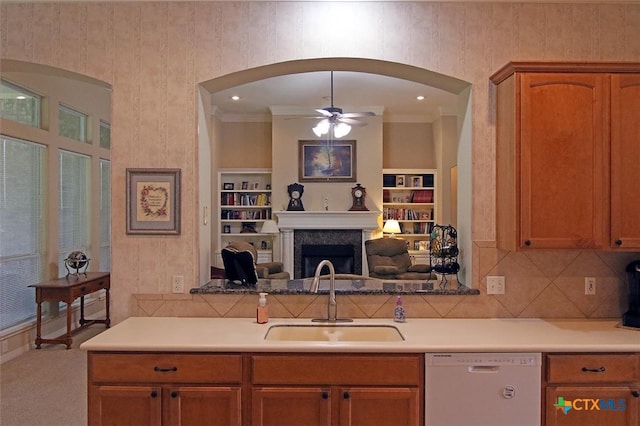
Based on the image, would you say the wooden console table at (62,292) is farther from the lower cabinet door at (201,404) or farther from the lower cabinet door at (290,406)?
the lower cabinet door at (290,406)

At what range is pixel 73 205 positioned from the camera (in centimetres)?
611

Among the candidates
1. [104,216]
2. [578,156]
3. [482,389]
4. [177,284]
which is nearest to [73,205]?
[104,216]

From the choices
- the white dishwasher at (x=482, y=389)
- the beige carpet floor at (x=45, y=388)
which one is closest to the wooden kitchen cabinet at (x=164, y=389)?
the white dishwasher at (x=482, y=389)

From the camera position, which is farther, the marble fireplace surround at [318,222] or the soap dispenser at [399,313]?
the marble fireplace surround at [318,222]

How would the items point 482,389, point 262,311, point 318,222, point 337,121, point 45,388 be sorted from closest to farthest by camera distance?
point 482,389
point 262,311
point 45,388
point 337,121
point 318,222

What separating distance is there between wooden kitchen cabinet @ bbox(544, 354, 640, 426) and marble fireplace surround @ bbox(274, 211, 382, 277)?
18.6ft

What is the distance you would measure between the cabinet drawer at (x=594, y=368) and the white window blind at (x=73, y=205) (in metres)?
5.50

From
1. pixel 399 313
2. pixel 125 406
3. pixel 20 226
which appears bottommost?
pixel 125 406

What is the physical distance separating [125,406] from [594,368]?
2.32 metres

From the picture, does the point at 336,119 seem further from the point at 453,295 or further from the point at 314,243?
the point at 453,295

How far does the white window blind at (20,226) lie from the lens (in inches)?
187

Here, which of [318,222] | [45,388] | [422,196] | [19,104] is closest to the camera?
[45,388]

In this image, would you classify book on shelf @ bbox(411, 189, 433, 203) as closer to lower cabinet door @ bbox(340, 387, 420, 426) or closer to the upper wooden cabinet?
Result: the upper wooden cabinet

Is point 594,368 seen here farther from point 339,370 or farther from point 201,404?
point 201,404
